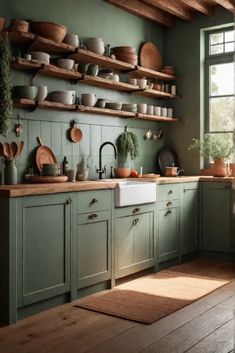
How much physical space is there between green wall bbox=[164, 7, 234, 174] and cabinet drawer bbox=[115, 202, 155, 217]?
1510 millimetres

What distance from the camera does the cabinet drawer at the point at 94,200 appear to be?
3746 mm

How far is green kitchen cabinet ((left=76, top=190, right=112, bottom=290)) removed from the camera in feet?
12.3

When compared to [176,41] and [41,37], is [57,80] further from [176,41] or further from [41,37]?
[176,41]

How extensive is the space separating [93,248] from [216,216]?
1935 mm

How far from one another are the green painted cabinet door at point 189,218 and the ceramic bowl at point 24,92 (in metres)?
2.00

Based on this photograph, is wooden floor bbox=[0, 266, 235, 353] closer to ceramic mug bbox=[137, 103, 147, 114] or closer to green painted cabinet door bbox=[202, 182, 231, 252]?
green painted cabinet door bbox=[202, 182, 231, 252]

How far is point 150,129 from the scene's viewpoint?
19.1 feet

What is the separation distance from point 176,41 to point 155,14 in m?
0.50

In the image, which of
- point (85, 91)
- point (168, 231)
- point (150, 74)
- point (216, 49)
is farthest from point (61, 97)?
point (216, 49)

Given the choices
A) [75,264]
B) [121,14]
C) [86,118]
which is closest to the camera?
[75,264]

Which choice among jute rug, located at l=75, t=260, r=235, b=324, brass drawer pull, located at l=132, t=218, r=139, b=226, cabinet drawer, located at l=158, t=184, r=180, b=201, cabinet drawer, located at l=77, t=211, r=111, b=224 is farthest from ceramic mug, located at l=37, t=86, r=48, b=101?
jute rug, located at l=75, t=260, r=235, b=324

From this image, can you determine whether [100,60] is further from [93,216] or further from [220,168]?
[220,168]

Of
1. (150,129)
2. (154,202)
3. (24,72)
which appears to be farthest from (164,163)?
(24,72)

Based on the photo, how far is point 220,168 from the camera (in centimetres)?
548
